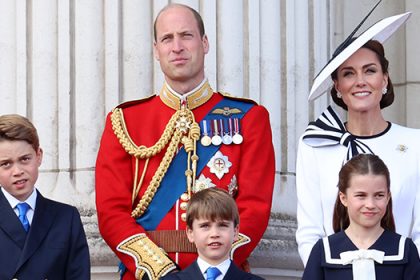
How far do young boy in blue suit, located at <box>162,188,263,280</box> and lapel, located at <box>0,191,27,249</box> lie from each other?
654 mm

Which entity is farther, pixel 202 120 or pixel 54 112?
pixel 54 112

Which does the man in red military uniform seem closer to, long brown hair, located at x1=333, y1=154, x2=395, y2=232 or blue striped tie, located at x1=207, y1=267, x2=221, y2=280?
blue striped tie, located at x1=207, y1=267, x2=221, y2=280

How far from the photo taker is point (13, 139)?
7.39 metres

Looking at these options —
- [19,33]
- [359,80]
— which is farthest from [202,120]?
[19,33]

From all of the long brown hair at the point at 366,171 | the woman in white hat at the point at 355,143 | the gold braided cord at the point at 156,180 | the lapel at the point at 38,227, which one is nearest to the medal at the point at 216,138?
the gold braided cord at the point at 156,180

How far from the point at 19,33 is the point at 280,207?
5.35 feet

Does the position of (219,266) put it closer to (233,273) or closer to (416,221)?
(233,273)

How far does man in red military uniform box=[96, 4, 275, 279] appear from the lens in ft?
24.9

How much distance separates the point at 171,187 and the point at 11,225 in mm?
795

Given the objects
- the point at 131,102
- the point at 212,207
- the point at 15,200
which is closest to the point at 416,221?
the point at 212,207

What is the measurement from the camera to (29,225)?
24.3 feet

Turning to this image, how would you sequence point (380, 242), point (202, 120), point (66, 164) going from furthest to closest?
point (66, 164), point (202, 120), point (380, 242)

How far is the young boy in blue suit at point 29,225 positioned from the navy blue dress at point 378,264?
1031mm

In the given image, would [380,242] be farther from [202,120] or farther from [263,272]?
[263,272]
